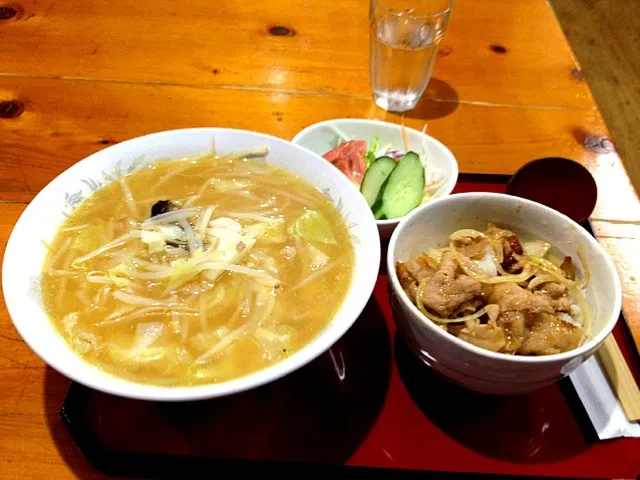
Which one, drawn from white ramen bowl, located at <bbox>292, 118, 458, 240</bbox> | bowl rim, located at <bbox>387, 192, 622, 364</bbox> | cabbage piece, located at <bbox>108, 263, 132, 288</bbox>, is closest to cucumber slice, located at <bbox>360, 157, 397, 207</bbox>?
white ramen bowl, located at <bbox>292, 118, 458, 240</bbox>

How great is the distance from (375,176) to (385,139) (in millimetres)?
298

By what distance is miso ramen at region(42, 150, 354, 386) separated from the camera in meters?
1.16

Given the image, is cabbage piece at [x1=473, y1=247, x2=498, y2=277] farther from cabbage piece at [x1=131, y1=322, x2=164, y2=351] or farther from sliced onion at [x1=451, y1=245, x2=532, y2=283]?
cabbage piece at [x1=131, y1=322, x2=164, y2=351]

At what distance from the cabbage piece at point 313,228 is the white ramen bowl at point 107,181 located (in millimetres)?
58

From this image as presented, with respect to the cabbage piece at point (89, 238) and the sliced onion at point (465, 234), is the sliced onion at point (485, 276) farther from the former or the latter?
the cabbage piece at point (89, 238)

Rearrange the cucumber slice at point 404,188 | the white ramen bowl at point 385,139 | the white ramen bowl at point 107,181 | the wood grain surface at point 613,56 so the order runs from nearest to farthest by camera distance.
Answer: the white ramen bowl at point 107,181
the cucumber slice at point 404,188
the white ramen bowl at point 385,139
the wood grain surface at point 613,56

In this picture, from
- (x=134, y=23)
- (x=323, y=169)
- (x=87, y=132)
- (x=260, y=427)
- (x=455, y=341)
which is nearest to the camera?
(x=455, y=341)

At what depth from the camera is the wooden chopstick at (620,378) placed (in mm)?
1291

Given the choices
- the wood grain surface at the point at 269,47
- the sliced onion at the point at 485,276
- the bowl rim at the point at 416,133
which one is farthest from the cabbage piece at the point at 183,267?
the wood grain surface at the point at 269,47

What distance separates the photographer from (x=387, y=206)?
5.91ft

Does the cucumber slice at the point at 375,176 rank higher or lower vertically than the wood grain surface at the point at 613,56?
higher

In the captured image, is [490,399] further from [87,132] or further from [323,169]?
[87,132]

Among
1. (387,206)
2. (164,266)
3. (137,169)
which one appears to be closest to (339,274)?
(164,266)

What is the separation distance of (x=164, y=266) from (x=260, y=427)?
0.45 m
